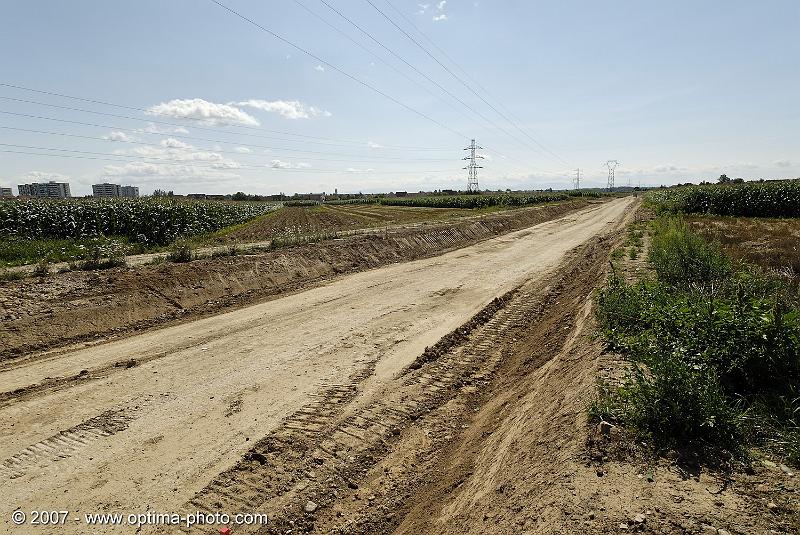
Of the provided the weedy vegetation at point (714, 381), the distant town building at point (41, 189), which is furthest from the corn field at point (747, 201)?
the distant town building at point (41, 189)

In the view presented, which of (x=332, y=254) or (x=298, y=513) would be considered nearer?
(x=298, y=513)

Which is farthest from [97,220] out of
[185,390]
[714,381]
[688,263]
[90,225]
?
[714,381]

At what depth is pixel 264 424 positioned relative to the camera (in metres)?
5.32

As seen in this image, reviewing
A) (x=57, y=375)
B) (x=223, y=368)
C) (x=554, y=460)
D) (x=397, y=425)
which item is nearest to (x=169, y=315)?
(x=57, y=375)

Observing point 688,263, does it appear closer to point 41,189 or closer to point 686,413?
point 686,413

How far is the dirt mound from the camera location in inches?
352

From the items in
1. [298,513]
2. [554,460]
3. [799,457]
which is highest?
[799,457]

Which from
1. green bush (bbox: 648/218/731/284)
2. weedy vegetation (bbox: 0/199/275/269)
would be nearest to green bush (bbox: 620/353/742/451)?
green bush (bbox: 648/218/731/284)

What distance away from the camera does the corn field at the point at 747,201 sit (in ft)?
112

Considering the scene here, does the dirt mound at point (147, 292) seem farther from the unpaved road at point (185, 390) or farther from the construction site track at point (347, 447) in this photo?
the construction site track at point (347, 447)

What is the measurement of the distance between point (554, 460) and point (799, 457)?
71.9 inches

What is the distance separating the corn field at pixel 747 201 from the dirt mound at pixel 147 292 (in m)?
33.9

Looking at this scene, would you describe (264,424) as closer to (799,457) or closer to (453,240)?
(799,457)

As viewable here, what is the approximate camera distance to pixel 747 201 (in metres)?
36.2
